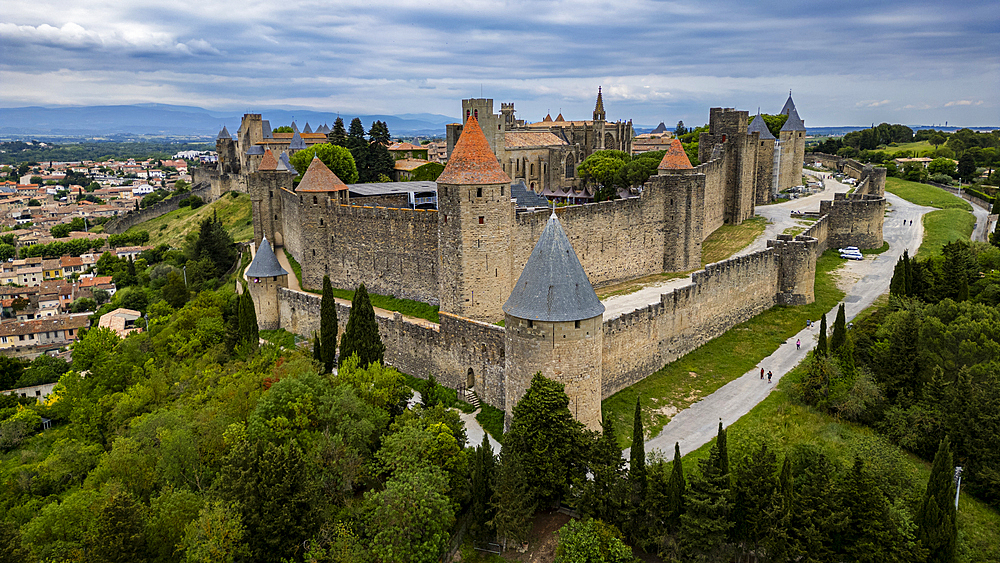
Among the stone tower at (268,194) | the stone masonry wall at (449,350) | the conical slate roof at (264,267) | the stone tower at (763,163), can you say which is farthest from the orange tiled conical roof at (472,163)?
the stone tower at (763,163)

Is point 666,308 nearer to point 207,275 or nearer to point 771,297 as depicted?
point 771,297

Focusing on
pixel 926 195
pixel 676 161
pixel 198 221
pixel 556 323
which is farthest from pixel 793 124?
pixel 198 221

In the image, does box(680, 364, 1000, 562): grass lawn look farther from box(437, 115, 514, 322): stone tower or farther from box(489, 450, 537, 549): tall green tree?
box(437, 115, 514, 322): stone tower

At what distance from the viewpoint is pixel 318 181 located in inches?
1500

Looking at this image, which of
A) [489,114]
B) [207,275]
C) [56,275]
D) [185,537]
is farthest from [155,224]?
[185,537]

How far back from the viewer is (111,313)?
59.1 meters

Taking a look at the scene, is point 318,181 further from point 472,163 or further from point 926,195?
point 926,195

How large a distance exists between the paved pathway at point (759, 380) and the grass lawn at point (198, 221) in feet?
153

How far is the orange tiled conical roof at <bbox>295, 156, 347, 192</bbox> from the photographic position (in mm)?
37875

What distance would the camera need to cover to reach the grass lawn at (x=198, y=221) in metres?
67.2

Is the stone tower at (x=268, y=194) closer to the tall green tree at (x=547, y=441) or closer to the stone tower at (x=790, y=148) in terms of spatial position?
the tall green tree at (x=547, y=441)

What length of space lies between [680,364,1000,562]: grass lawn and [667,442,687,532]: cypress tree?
6.75ft

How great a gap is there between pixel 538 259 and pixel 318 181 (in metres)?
21.9

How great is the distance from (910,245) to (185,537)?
41.3 m
